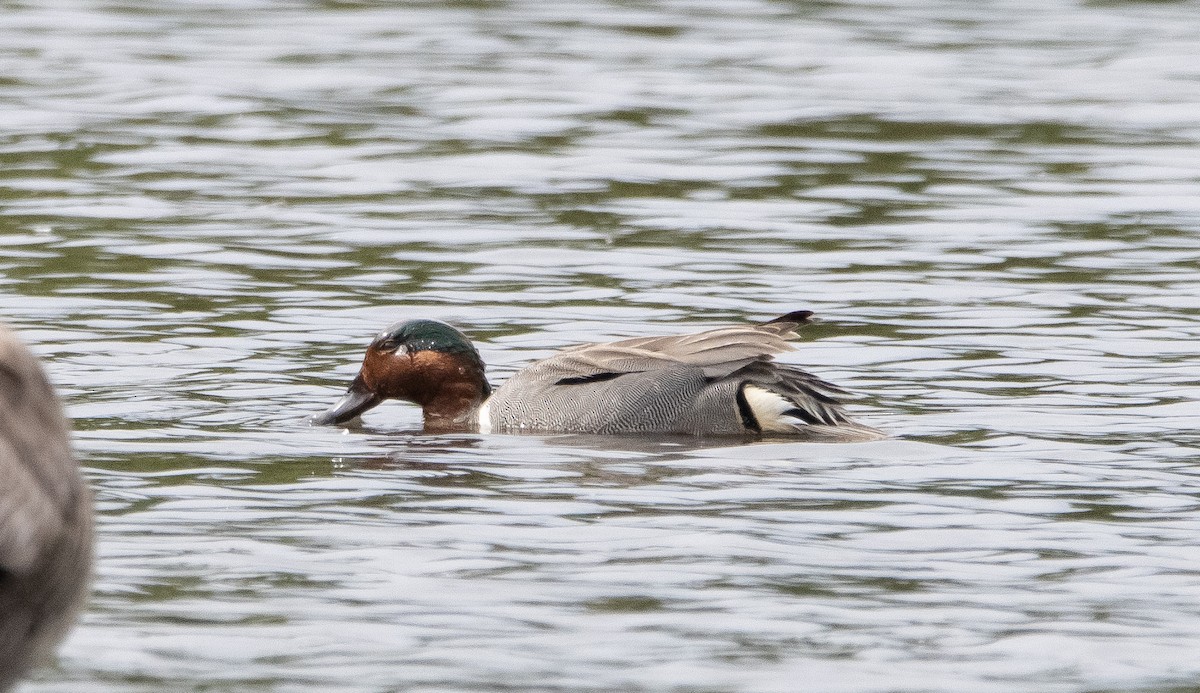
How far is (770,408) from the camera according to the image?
35.0ft

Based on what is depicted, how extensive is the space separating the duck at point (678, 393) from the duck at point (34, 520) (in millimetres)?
5708

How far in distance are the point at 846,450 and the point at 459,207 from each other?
6.80 metres

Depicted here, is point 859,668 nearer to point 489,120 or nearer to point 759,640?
point 759,640

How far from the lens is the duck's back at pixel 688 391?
10.7 meters

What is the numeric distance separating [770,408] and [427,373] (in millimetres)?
1678

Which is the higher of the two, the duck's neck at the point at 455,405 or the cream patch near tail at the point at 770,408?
the cream patch near tail at the point at 770,408

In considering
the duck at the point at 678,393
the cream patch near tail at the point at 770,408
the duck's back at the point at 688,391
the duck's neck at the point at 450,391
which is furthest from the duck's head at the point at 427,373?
the cream patch near tail at the point at 770,408

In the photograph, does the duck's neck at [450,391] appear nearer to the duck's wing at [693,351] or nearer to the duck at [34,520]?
the duck's wing at [693,351]

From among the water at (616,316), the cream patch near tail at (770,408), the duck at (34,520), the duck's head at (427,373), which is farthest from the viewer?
the duck's head at (427,373)

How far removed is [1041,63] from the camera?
2372cm

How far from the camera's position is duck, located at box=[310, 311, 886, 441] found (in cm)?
1068

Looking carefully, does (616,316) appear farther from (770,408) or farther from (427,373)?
(770,408)

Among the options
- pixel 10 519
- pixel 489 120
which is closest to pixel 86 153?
pixel 489 120

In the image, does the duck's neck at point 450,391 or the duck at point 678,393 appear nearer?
the duck at point 678,393
